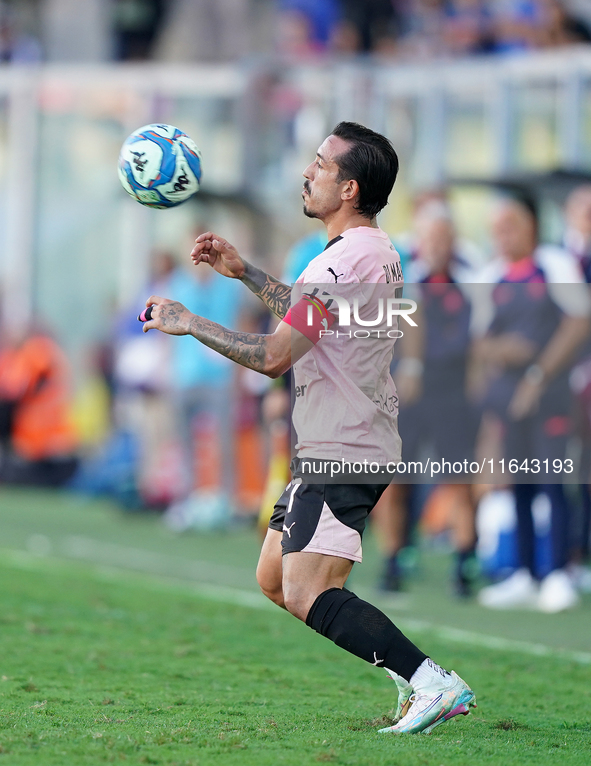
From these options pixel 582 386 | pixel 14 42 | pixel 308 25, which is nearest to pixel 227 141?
pixel 308 25

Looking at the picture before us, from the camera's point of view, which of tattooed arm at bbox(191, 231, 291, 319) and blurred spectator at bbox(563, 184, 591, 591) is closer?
tattooed arm at bbox(191, 231, 291, 319)

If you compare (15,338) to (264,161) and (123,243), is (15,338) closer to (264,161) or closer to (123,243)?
(123,243)

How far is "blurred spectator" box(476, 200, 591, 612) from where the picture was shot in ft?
29.0

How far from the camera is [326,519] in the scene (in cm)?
464

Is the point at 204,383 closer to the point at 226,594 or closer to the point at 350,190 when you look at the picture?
the point at 226,594

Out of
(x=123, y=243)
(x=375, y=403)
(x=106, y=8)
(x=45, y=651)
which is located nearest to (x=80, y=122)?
(x=123, y=243)

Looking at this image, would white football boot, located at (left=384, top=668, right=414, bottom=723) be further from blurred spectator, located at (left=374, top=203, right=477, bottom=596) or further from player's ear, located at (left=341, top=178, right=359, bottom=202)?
blurred spectator, located at (left=374, top=203, right=477, bottom=596)

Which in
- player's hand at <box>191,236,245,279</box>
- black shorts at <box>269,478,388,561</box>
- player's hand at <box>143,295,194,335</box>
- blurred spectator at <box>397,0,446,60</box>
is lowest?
black shorts at <box>269,478,388,561</box>

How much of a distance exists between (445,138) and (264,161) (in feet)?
7.74

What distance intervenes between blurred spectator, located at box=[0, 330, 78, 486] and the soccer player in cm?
1121

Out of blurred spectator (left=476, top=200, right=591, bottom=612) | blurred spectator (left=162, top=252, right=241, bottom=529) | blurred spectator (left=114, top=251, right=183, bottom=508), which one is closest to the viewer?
blurred spectator (left=476, top=200, right=591, bottom=612)

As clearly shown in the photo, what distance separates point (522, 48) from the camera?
13.5 metres

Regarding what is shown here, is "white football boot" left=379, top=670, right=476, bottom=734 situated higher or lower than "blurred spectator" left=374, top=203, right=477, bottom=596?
lower

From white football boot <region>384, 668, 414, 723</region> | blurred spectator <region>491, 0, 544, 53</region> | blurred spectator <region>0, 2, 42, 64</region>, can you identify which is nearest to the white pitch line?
white football boot <region>384, 668, 414, 723</region>
